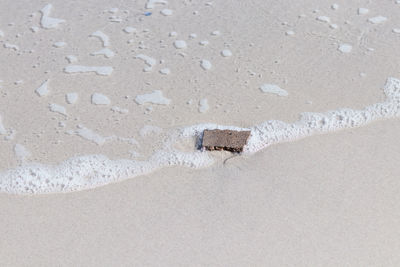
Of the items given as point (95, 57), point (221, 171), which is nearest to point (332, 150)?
point (221, 171)

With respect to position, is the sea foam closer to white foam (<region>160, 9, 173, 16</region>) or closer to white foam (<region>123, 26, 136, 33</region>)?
white foam (<region>123, 26, 136, 33</region>)

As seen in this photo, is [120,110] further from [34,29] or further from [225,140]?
[34,29]

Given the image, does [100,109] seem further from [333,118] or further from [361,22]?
[361,22]

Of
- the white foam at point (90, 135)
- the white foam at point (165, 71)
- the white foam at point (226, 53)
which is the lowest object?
the white foam at point (90, 135)

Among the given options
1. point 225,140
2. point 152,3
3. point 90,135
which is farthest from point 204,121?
point 152,3

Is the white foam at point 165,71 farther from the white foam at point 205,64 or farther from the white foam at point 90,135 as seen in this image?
the white foam at point 90,135

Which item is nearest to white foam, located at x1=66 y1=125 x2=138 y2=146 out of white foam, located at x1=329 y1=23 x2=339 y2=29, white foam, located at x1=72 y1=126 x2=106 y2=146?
white foam, located at x1=72 y1=126 x2=106 y2=146

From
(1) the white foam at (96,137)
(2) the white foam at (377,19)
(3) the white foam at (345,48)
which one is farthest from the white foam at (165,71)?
(2) the white foam at (377,19)

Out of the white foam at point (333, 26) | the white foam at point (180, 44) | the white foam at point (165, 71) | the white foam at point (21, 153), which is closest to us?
the white foam at point (21, 153)
